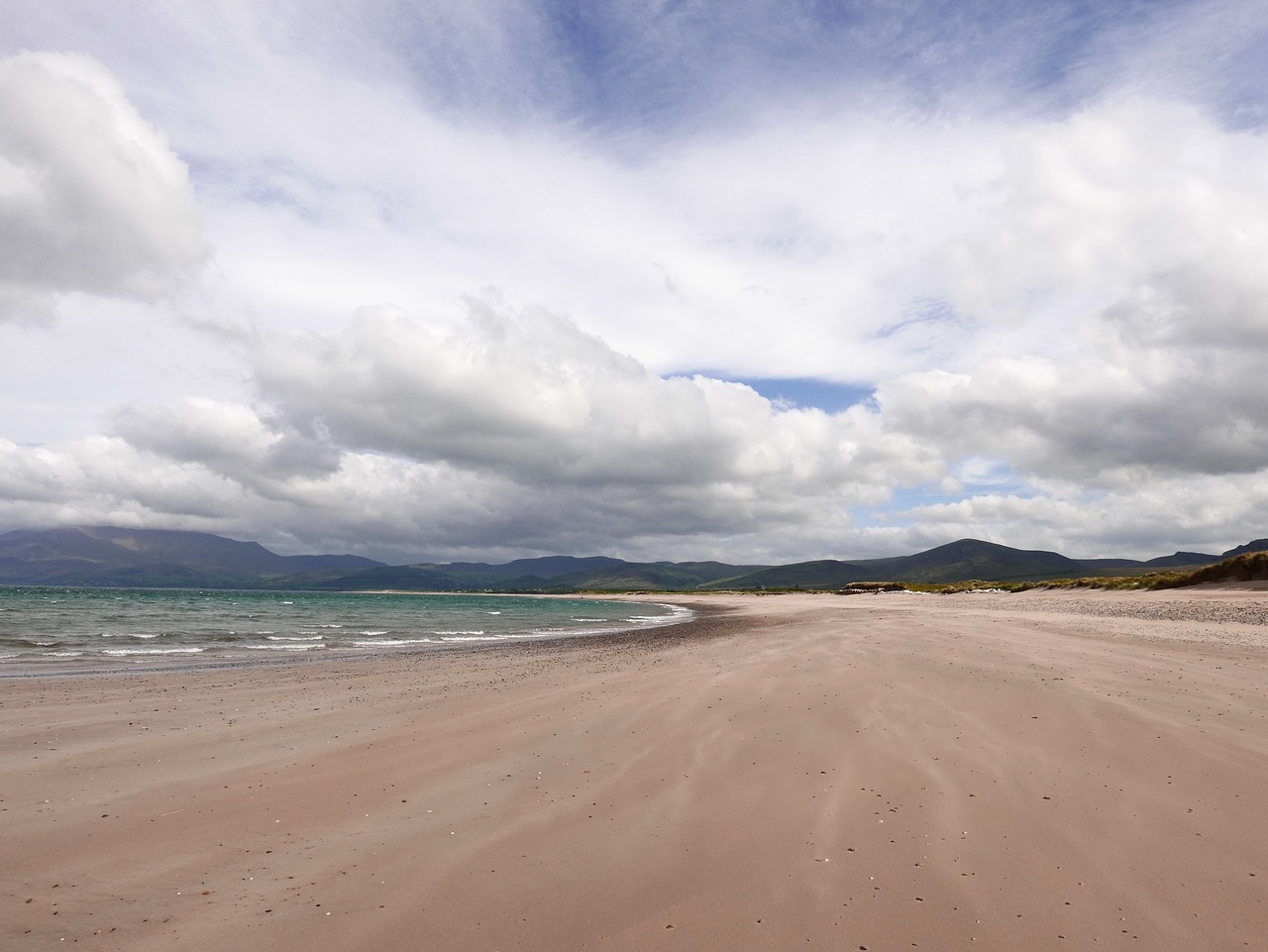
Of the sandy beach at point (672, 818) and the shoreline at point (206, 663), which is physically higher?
Answer: the sandy beach at point (672, 818)

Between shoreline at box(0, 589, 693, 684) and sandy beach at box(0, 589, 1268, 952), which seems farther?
shoreline at box(0, 589, 693, 684)

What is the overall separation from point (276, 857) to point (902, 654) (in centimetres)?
1514

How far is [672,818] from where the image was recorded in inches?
284

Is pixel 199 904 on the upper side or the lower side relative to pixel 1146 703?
lower

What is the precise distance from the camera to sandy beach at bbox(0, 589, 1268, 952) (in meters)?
5.15

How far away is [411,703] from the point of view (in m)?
14.5

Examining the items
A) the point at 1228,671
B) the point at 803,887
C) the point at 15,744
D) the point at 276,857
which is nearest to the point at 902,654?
the point at 1228,671

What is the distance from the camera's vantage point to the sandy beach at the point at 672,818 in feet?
16.9

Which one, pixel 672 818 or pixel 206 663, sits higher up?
pixel 672 818

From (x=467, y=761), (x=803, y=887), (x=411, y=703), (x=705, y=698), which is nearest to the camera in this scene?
(x=803, y=887)

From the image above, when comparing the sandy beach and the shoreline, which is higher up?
the sandy beach

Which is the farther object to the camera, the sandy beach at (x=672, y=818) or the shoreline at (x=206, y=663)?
the shoreline at (x=206, y=663)

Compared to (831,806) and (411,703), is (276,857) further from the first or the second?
(411,703)

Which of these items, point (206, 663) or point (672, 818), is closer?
point (672, 818)
